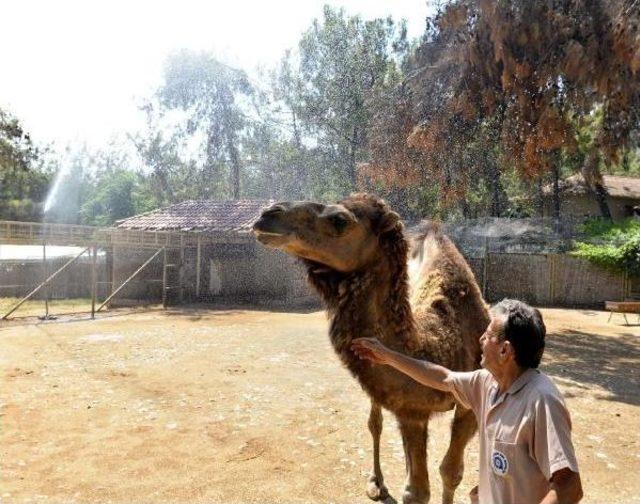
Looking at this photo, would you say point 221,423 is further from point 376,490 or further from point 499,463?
point 499,463

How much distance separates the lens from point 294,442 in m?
5.52

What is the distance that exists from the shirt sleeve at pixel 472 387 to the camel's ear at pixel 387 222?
3.21ft

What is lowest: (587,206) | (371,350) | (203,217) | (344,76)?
(371,350)

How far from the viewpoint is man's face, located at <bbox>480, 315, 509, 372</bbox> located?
1947 mm

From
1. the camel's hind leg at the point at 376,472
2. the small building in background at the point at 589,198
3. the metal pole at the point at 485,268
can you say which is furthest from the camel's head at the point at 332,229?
the small building in background at the point at 589,198

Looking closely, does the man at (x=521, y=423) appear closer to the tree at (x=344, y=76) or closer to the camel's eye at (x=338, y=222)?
the camel's eye at (x=338, y=222)

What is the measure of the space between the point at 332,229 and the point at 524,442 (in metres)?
1.39

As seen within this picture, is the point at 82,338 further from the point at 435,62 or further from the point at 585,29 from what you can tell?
the point at 585,29

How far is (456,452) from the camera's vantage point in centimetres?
347

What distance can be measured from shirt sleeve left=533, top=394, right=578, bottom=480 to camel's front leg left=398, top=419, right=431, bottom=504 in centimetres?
140

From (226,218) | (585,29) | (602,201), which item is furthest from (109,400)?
(602,201)

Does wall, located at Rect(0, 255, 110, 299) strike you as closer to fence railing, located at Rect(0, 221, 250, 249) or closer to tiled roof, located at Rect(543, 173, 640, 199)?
fence railing, located at Rect(0, 221, 250, 249)

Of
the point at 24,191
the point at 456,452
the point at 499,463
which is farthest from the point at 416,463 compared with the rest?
the point at 24,191

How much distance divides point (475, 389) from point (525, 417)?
46 cm
